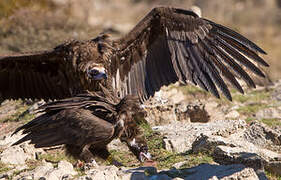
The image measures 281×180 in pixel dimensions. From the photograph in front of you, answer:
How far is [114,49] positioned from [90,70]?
65cm

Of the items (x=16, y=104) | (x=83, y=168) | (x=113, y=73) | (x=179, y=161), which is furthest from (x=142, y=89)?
(x=16, y=104)

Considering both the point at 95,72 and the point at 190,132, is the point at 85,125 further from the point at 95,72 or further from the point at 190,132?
the point at 190,132

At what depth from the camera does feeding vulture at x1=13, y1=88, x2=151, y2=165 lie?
618 cm

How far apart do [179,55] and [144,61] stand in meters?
0.76

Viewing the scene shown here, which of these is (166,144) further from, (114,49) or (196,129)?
(114,49)

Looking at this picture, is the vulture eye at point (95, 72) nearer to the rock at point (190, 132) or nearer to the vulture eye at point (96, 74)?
the vulture eye at point (96, 74)

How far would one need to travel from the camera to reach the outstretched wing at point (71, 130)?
615 centimetres

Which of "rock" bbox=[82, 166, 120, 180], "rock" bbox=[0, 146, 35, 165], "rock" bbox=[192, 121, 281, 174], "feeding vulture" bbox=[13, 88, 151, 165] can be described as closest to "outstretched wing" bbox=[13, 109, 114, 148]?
"feeding vulture" bbox=[13, 88, 151, 165]

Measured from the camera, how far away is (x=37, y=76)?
28.8 feet

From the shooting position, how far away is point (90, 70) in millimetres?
7797

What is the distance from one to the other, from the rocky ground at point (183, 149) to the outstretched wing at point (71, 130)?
288 millimetres

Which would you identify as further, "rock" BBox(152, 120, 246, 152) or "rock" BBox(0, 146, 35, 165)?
"rock" BBox(152, 120, 246, 152)

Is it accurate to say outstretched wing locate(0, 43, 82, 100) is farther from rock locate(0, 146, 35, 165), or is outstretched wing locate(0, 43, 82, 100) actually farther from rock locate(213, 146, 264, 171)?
rock locate(213, 146, 264, 171)

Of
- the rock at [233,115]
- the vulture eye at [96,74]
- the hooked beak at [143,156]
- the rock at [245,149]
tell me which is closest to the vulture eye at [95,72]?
the vulture eye at [96,74]
